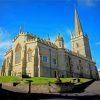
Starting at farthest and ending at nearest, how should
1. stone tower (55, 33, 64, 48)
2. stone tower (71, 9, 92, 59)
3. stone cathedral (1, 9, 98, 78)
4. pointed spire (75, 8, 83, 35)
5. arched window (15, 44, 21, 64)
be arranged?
pointed spire (75, 8, 83, 35)
stone tower (71, 9, 92, 59)
stone tower (55, 33, 64, 48)
arched window (15, 44, 21, 64)
stone cathedral (1, 9, 98, 78)

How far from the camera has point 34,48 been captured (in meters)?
51.9

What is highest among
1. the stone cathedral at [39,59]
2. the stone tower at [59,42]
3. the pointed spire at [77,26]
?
the pointed spire at [77,26]

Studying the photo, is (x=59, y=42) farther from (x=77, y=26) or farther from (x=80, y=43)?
(x=77, y=26)

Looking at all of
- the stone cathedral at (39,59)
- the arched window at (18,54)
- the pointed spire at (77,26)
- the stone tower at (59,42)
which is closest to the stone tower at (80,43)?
the pointed spire at (77,26)

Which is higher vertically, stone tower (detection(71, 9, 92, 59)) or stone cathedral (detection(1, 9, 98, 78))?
stone tower (detection(71, 9, 92, 59))

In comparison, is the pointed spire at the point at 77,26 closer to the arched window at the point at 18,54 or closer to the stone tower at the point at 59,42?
the stone tower at the point at 59,42

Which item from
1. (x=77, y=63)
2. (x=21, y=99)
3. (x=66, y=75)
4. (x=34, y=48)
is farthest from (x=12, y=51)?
(x=21, y=99)

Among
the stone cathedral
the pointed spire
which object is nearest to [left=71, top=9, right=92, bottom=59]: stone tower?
the pointed spire

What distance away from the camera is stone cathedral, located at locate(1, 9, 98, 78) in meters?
50.8

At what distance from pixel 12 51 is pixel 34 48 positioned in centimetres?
1080

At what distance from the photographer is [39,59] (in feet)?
166

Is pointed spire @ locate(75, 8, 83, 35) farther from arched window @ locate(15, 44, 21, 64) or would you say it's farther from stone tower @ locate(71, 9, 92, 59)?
arched window @ locate(15, 44, 21, 64)

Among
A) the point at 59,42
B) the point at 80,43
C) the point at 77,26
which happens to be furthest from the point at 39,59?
the point at 77,26

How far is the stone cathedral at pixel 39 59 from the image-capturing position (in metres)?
50.8
